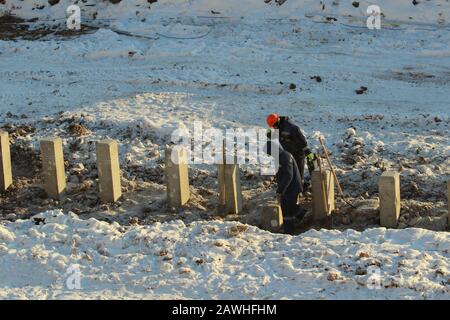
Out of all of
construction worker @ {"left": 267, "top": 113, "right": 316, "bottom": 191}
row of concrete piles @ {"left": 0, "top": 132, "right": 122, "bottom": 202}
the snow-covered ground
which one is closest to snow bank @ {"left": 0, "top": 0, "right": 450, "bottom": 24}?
the snow-covered ground

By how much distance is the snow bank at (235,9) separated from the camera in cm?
2145

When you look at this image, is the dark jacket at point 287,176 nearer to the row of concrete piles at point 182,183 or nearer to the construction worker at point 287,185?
the construction worker at point 287,185

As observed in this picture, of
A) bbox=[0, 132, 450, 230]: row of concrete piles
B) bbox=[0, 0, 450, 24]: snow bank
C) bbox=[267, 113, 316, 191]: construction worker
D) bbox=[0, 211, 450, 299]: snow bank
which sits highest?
bbox=[0, 0, 450, 24]: snow bank

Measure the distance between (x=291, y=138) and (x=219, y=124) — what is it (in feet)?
9.75

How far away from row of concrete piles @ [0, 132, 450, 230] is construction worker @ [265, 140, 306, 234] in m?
0.12

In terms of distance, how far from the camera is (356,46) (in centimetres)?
1988

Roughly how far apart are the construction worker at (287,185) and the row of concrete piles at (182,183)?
122 mm

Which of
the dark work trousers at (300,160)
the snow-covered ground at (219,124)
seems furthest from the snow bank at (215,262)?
the dark work trousers at (300,160)

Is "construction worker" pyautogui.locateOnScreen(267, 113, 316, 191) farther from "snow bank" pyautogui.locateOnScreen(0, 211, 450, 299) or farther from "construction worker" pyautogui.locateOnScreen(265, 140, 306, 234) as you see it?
"snow bank" pyautogui.locateOnScreen(0, 211, 450, 299)

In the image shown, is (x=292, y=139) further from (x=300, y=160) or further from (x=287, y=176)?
(x=287, y=176)

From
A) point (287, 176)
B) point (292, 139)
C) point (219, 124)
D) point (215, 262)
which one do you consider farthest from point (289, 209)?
point (219, 124)

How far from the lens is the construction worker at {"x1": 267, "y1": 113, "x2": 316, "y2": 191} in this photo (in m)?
12.5

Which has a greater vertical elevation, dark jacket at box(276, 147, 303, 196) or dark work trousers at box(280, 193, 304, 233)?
dark jacket at box(276, 147, 303, 196)
